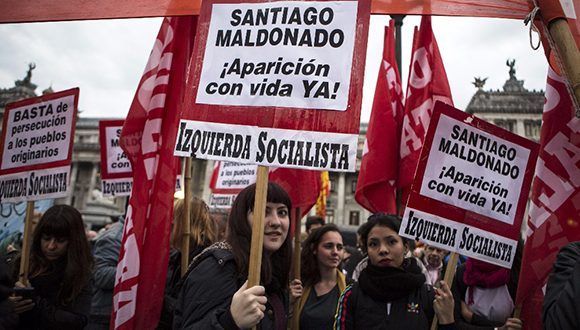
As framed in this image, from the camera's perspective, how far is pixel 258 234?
5.82 ft

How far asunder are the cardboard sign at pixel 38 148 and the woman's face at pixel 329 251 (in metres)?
2.16

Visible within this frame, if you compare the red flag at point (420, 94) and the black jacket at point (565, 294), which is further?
the red flag at point (420, 94)

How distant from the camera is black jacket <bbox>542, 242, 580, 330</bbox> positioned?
1383 mm

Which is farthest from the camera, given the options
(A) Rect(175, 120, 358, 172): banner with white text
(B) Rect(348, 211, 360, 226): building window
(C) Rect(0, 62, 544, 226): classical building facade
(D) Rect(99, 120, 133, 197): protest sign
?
(B) Rect(348, 211, 360, 226): building window

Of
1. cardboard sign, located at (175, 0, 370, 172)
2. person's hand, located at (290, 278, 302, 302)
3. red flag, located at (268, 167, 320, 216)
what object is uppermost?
cardboard sign, located at (175, 0, 370, 172)

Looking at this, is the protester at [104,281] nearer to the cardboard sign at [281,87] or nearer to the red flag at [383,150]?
the cardboard sign at [281,87]

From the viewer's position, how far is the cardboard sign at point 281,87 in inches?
74.7

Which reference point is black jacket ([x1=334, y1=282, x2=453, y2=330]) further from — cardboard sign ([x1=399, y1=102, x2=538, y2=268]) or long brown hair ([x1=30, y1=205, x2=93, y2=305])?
long brown hair ([x1=30, y1=205, x2=93, y2=305])

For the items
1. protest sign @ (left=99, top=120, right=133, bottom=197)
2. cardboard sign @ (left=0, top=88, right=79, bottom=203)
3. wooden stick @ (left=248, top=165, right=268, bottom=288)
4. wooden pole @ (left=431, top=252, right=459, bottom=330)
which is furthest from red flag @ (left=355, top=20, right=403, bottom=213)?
protest sign @ (left=99, top=120, right=133, bottom=197)

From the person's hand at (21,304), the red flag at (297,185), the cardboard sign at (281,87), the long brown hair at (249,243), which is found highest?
the cardboard sign at (281,87)

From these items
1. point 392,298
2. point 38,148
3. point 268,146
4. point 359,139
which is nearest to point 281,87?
point 268,146

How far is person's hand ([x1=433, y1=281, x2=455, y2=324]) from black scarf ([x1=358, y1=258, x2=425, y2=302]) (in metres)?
0.18

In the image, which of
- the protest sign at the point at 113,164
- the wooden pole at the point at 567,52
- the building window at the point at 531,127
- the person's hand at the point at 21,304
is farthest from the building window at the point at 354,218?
the wooden pole at the point at 567,52

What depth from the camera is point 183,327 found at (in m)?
1.79
